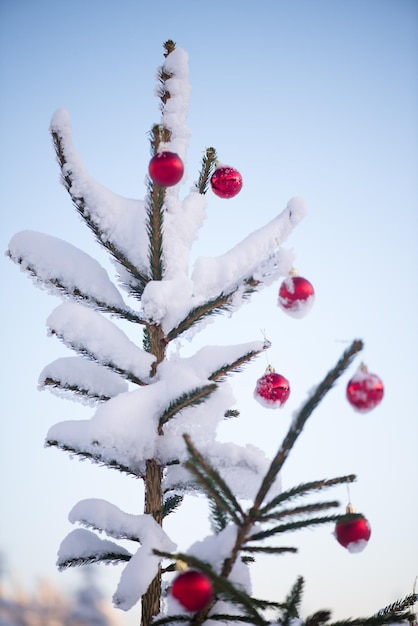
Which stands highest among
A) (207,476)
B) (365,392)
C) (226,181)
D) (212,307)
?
(226,181)

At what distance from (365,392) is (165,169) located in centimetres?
146

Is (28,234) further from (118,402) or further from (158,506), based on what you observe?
(158,506)

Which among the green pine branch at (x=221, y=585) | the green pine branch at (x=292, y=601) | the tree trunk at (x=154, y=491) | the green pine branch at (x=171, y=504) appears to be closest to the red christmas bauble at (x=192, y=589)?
the green pine branch at (x=221, y=585)

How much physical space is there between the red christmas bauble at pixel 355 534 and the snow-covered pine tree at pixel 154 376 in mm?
252

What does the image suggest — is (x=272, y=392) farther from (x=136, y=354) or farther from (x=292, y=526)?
(x=292, y=526)

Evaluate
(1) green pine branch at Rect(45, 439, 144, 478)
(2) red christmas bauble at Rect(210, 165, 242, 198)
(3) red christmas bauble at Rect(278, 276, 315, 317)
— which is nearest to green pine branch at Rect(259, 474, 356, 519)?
(3) red christmas bauble at Rect(278, 276, 315, 317)

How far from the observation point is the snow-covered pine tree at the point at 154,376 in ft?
7.00

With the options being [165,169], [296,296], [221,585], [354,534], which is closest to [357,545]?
[354,534]

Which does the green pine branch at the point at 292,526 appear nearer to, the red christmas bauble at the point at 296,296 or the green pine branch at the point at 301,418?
the green pine branch at the point at 301,418

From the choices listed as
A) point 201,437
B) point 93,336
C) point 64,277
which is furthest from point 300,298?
point 64,277

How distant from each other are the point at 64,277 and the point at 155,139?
3.12 feet

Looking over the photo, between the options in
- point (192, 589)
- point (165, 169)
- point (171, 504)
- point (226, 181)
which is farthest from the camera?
point (226, 181)

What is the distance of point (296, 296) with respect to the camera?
2479 mm

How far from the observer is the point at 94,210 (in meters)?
3.11
